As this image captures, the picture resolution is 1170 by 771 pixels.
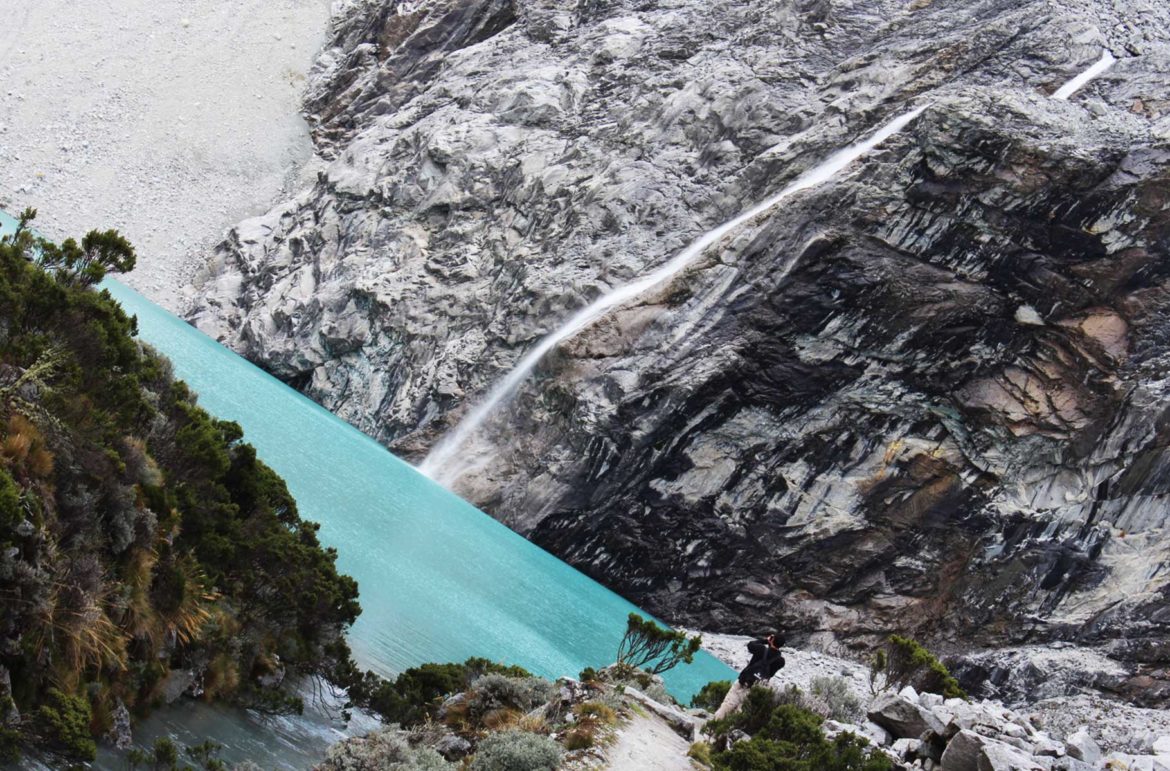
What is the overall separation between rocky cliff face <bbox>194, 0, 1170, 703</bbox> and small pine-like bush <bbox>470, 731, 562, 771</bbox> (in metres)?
30.5

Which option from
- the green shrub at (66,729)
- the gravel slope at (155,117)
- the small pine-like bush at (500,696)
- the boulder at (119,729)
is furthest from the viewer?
the gravel slope at (155,117)

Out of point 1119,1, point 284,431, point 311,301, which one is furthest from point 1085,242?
point 311,301

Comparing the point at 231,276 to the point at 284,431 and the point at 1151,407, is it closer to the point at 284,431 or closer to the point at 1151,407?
the point at 284,431

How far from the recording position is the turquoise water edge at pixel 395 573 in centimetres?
1263

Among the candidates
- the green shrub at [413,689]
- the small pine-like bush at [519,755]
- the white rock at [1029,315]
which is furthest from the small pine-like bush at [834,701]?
the white rock at [1029,315]

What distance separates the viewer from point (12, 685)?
9062mm

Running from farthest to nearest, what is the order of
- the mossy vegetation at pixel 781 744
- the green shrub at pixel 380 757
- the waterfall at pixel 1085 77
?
the waterfall at pixel 1085 77
the mossy vegetation at pixel 781 744
the green shrub at pixel 380 757

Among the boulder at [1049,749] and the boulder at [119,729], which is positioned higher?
the boulder at [1049,749]

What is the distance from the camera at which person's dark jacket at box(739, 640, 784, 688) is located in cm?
1467

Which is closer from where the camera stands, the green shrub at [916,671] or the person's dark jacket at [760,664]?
the person's dark jacket at [760,664]

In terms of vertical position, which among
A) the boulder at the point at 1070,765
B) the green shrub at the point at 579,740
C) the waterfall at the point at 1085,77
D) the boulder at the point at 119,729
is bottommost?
the boulder at the point at 119,729

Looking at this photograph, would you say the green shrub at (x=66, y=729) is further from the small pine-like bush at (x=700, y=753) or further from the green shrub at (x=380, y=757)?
the small pine-like bush at (x=700, y=753)

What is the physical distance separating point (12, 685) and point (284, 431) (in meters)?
23.2

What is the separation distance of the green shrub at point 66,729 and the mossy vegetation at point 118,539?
0.01m
